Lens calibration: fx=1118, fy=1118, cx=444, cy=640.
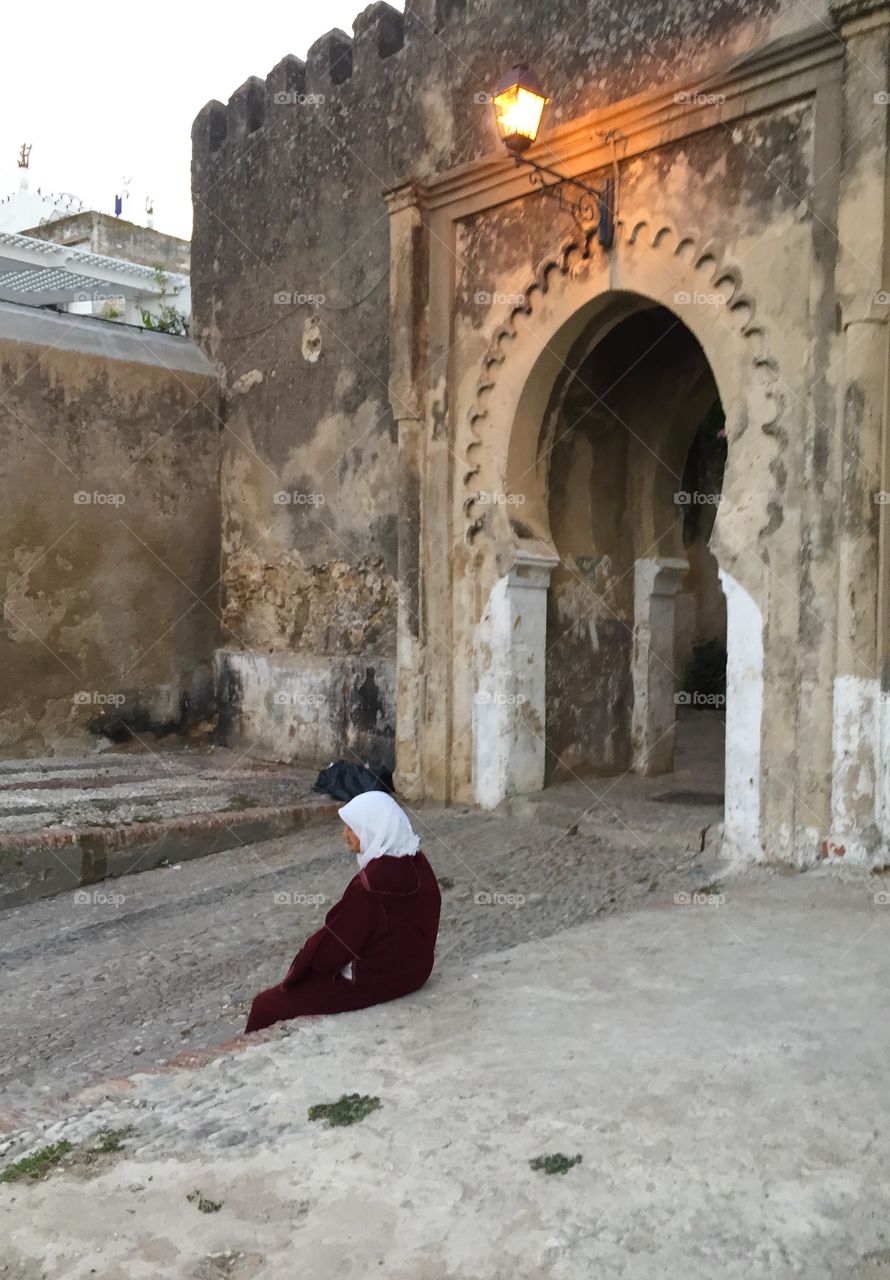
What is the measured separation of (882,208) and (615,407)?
111 inches

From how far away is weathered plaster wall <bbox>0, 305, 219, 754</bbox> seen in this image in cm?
884

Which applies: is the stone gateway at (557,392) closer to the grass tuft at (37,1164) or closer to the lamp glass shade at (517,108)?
the lamp glass shade at (517,108)

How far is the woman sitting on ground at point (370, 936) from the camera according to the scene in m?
3.87

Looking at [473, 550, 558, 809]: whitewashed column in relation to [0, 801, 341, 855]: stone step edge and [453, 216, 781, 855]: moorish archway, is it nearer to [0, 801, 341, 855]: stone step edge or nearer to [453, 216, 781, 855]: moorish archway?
[453, 216, 781, 855]: moorish archway

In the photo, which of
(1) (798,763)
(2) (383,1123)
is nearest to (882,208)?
(1) (798,763)

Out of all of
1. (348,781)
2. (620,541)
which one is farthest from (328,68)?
(348,781)

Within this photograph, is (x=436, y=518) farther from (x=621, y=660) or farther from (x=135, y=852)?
(x=135, y=852)

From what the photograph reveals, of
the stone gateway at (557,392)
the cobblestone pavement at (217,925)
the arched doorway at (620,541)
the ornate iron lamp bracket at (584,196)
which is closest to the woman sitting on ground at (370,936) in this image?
the cobblestone pavement at (217,925)

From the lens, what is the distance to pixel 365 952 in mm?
3912

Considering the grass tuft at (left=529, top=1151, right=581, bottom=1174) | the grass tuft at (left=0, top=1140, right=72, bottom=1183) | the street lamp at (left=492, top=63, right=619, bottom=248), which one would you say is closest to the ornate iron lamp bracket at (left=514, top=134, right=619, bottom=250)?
the street lamp at (left=492, top=63, right=619, bottom=248)

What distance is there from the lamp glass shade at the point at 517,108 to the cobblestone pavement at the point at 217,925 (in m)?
4.07

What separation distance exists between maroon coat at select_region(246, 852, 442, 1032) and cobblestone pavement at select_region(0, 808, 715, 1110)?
0.56 m

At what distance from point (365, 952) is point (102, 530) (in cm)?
630

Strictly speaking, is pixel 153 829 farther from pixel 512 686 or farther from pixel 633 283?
pixel 633 283
